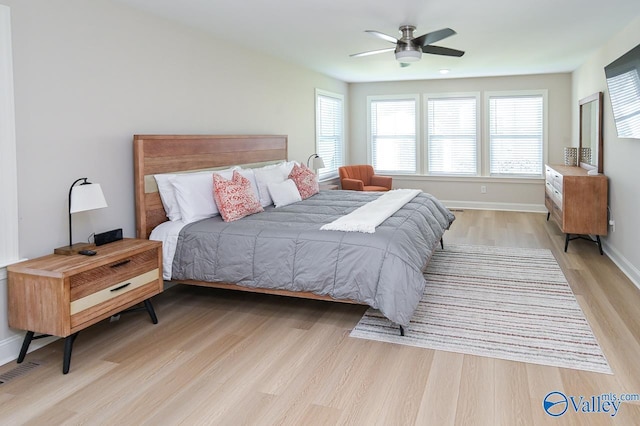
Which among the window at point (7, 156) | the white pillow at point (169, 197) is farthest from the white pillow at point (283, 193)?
the window at point (7, 156)

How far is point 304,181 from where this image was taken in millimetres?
5375

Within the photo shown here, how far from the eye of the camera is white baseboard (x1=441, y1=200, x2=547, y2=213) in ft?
26.8

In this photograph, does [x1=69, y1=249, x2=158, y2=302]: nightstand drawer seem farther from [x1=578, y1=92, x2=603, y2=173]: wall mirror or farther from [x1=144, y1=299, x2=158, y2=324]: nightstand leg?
[x1=578, y1=92, x2=603, y2=173]: wall mirror

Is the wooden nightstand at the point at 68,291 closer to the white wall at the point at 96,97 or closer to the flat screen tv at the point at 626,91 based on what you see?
the white wall at the point at 96,97

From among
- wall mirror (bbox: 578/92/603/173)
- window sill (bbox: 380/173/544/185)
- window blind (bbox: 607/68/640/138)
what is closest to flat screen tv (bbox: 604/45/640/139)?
window blind (bbox: 607/68/640/138)

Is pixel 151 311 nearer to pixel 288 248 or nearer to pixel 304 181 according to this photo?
pixel 288 248

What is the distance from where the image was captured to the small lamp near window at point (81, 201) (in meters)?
3.01

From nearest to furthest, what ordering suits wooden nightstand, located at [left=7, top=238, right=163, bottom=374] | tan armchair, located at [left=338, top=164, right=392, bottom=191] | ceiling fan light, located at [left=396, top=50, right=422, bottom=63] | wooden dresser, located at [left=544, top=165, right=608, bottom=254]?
wooden nightstand, located at [left=7, top=238, right=163, bottom=374]
ceiling fan light, located at [left=396, top=50, right=422, bottom=63]
wooden dresser, located at [left=544, top=165, right=608, bottom=254]
tan armchair, located at [left=338, top=164, right=392, bottom=191]

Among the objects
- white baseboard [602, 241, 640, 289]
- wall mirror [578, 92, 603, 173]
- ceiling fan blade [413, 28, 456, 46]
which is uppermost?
ceiling fan blade [413, 28, 456, 46]

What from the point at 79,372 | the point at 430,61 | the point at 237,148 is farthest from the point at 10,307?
the point at 430,61

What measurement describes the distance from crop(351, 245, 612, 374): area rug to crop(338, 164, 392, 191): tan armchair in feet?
9.35

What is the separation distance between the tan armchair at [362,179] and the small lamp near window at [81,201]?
474 centimetres

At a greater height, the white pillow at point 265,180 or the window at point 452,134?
the window at point 452,134

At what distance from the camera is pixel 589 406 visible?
2.26 metres
